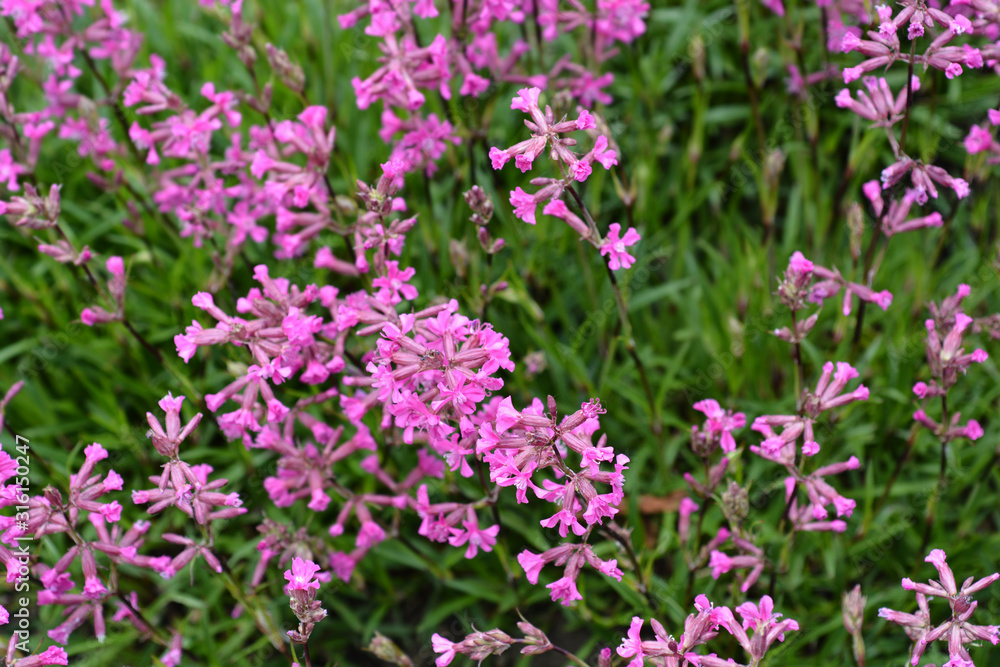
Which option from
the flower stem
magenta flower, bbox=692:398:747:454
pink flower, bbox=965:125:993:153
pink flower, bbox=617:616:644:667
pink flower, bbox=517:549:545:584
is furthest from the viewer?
pink flower, bbox=965:125:993:153

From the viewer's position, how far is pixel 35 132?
3.94 meters

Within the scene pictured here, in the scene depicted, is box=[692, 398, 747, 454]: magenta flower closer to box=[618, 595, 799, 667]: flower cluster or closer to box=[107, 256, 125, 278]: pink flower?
box=[618, 595, 799, 667]: flower cluster

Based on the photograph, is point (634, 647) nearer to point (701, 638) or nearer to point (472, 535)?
point (701, 638)

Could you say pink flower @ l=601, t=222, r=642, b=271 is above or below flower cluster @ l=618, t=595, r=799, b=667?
above

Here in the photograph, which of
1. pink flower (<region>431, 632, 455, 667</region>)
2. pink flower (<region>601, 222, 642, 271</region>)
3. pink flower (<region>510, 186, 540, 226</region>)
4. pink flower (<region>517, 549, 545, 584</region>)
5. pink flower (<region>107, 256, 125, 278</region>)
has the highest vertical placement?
pink flower (<region>510, 186, 540, 226</region>)

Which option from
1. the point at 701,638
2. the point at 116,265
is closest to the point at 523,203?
the point at 701,638

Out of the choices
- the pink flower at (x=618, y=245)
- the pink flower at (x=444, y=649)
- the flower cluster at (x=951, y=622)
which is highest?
the pink flower at (x=618, y=245)

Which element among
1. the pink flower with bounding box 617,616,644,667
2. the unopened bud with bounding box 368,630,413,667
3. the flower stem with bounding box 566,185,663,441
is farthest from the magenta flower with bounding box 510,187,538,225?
the unopened bud with bounding box 368,630,413,667

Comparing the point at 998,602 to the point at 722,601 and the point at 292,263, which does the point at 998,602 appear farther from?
the point at 292,263

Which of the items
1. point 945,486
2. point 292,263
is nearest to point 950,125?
point 945,486

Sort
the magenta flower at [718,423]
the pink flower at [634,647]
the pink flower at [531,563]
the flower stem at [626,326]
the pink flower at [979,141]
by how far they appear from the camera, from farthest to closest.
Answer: the pink flower at [979,141] < the magenta flower at [718,423] < the flower stem at [626,326] < the pink flower at [531,563] < the pink flower at [634,647]

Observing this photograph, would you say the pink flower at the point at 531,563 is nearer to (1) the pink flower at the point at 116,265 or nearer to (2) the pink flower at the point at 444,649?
(2) the pink flower at the point at 444,649

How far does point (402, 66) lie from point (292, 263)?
124 cm

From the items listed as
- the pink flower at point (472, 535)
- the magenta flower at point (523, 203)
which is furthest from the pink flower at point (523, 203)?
the pink flower at point (472, 535)
